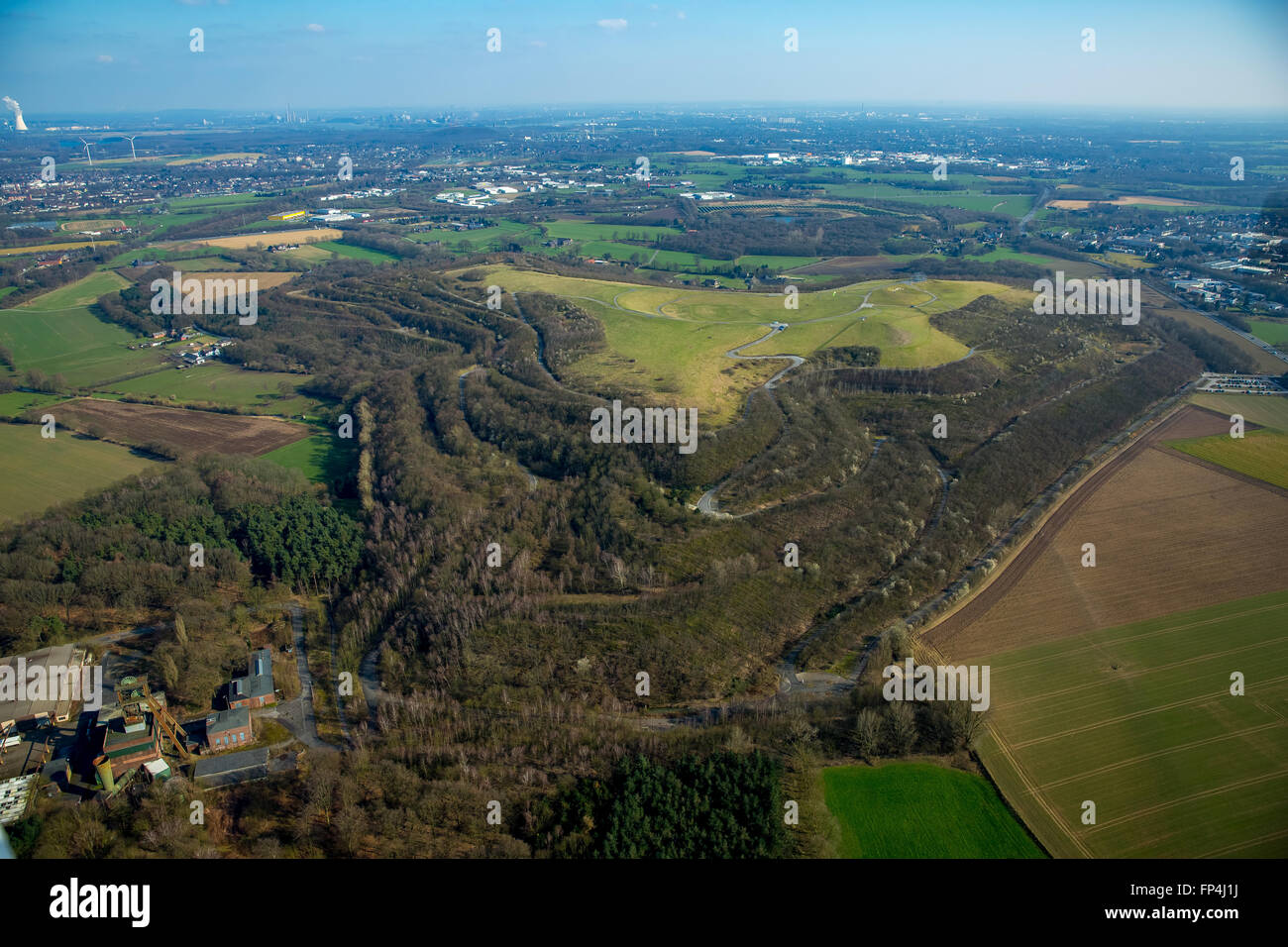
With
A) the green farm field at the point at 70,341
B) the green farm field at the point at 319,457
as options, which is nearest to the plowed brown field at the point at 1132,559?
the green farm field at the point at 319,457

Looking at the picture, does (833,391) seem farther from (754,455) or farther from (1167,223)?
(1167,223)

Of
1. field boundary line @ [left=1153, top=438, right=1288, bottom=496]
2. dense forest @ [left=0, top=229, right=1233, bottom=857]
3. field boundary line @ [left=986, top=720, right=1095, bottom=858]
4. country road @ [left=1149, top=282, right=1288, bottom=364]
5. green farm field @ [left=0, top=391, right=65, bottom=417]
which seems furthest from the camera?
country road @ [left=1149, top=282, right=1288, bottom=364]

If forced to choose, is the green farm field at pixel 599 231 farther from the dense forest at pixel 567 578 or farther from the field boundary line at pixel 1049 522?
the field boundary line at pixel 1049 522

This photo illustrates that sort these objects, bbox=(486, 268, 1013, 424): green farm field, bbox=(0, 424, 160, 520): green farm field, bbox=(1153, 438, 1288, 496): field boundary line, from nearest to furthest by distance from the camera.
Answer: bbox=(1153, 438, 1288, 496): field boundary line, bbox=(0, 424, 160, 520): green farm field, bbox=(486, 268, 1013, 424): green farm field

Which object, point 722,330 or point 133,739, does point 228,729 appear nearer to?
point 133,739

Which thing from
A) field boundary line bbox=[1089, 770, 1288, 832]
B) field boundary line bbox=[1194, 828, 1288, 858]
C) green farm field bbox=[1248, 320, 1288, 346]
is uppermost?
green farm field bbox=[1248, 320, 1288, 346]

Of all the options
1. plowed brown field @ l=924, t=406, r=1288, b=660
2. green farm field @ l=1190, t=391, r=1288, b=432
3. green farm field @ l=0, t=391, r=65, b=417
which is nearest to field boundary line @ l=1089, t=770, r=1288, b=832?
plowed brown field @ l=924, t=406, r=1288, b=660

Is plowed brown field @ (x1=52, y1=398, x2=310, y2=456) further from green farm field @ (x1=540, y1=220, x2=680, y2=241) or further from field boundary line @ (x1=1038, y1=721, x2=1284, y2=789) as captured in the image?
green farm field @ (x1=540, y1=220, x2=680, y2=241)

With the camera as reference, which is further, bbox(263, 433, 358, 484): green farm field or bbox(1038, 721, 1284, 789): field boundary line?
bbox(263, 433, 358, 484): green farm field
